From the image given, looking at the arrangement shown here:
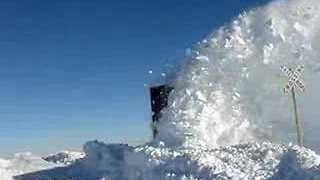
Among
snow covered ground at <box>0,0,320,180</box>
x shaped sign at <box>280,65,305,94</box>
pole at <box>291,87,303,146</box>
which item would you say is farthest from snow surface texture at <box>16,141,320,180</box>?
pole at <box>291,87,303,146</box>

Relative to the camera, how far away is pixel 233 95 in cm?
7231

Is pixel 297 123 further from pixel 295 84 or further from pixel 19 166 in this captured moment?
pixel 19 166

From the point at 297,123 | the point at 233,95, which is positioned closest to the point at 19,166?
the point at 233,95

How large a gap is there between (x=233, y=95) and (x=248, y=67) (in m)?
3.52

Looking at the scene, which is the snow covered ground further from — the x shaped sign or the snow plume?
the x shaped sign

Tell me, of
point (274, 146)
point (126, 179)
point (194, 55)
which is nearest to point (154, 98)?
point (194, 55)

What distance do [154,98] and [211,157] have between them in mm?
16852

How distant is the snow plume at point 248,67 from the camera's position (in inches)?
2800

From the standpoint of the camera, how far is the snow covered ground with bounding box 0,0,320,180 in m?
67.7

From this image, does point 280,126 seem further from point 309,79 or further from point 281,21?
point 281,21

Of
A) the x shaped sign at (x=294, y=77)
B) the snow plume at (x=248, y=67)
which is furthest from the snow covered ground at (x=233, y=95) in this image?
the x shaped sign at (x=294, y=77)

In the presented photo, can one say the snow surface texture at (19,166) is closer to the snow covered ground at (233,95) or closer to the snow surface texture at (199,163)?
the snow covered ground at (233,95)

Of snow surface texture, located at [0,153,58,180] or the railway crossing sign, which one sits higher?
the railway crossing sign

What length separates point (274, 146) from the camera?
194 feet
